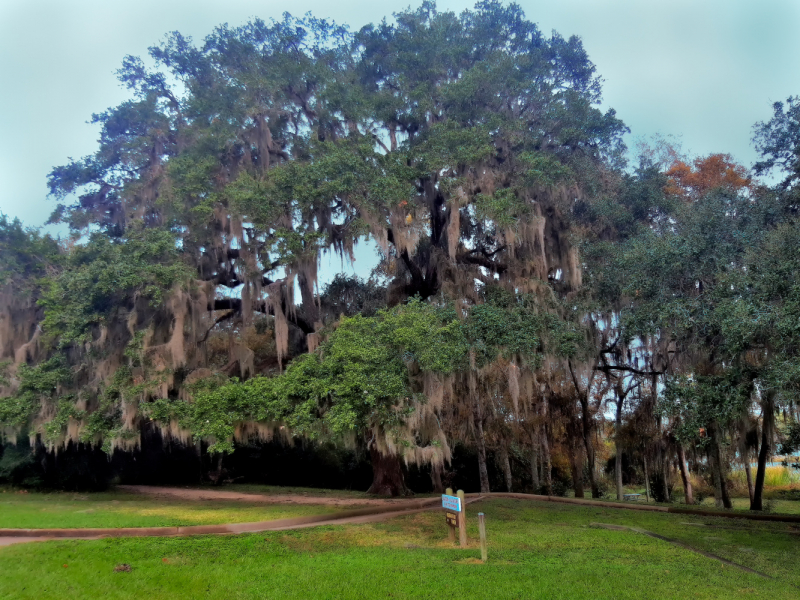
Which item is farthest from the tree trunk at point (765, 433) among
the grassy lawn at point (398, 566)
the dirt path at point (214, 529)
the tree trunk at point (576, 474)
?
the dirt path at point (214, 529)

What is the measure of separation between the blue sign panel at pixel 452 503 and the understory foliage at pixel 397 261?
2624mm

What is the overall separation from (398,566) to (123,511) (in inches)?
324

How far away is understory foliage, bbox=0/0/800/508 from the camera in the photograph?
1169 centimetres

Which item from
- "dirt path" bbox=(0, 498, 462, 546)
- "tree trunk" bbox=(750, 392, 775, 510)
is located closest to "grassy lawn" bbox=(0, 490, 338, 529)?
"dirt path" bbox=(0, 498, 462, 546)

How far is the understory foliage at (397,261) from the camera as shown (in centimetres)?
1169

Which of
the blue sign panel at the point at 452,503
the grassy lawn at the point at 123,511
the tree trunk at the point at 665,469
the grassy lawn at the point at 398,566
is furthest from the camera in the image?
the tree trunk at the point at 665,469

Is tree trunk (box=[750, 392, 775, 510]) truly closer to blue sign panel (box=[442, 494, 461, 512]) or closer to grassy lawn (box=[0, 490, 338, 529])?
blue sign panel (box=[442, 494, 461, 512])

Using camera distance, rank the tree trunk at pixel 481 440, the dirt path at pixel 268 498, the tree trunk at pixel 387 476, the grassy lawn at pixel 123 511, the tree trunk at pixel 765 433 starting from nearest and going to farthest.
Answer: the grassy lawn at pixel 123 511
the tree trunk at pixel 765 433
the dirt path at pixel 268 498
the tree trunk at pixel 387 476
the tree trunk at pixel 481 440

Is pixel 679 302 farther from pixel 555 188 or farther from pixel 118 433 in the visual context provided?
pixel 118 433

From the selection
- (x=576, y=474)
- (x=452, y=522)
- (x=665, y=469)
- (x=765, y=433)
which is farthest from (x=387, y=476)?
(x=665, y=469)

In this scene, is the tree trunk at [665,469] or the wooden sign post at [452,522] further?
the tree trunk at [665,469]

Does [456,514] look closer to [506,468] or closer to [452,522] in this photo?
[452,522]

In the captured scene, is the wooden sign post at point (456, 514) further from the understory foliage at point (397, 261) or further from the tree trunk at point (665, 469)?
the tree trunk at point (665, 469)

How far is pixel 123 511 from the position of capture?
1241 centimetres
